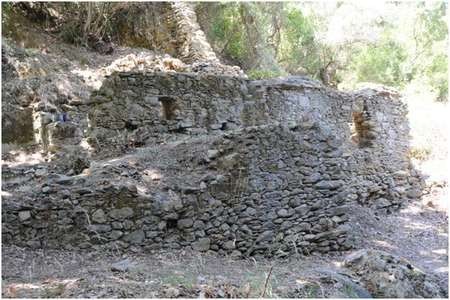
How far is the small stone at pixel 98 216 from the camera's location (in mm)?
5520

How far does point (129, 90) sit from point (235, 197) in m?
3.60

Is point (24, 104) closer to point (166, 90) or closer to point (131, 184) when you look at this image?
point (166, 90)

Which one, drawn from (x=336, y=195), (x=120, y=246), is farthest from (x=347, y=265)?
(x=120, y=246)

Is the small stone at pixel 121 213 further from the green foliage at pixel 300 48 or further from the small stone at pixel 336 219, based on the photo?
the green foliage at pixel 300 48

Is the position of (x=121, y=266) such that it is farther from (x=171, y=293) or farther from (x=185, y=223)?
(x=185, y=223)

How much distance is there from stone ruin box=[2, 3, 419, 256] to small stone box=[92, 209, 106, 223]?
12mm

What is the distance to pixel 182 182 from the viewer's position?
20.3 feet

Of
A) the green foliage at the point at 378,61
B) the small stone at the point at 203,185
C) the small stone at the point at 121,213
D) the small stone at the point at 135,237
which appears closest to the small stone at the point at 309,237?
the small stone at the point at 203,185

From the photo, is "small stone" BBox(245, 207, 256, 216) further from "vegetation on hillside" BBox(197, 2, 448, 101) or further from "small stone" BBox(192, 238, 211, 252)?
"vegetation on hillside" BBox(197, 2, 448, 101)

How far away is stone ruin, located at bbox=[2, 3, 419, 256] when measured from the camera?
18.1 feet

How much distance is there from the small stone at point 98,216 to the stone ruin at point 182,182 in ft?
0.04

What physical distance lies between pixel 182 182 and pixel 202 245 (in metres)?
0.89

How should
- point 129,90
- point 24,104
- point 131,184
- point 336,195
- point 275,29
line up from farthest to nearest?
point 275,29 < point 24,104 < point 129,90 < point 336,195 < point 131,184

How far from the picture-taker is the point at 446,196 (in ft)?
34.7
